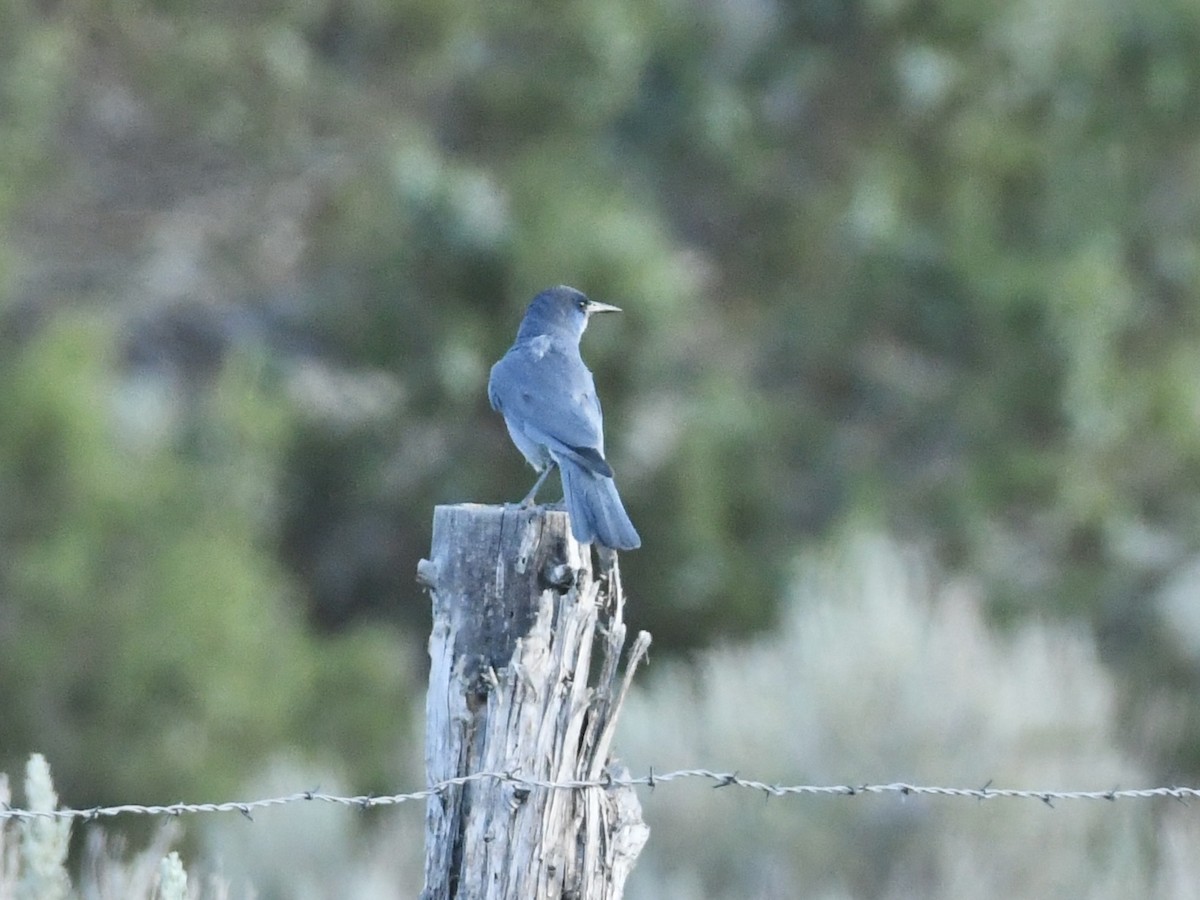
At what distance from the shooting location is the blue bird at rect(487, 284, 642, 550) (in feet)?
14.1

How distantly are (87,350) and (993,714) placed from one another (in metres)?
4.64

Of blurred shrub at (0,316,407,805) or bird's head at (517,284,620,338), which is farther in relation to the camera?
blurred shrub at (0,316,407,805)

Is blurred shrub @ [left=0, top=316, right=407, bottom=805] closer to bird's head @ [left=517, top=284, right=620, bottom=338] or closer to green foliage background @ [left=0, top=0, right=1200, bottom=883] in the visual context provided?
green foliage background @ [left=0, top=0, right=1200, bottom=883]

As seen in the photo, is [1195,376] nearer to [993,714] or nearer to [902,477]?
[902,477]

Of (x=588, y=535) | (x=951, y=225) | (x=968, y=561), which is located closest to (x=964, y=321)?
(x=951, y=225)

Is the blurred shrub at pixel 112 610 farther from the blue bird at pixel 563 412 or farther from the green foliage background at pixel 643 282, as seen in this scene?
the blue bird at pixel 563 412

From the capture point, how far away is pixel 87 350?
9.10m

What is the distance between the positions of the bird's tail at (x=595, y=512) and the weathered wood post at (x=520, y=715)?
6.1 inches

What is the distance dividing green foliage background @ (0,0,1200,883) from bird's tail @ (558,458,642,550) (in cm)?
491

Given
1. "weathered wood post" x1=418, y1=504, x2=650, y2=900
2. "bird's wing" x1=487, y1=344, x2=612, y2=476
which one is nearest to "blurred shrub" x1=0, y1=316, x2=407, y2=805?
"bird's wing" x1=487, y1=344, x2=612, y2=476

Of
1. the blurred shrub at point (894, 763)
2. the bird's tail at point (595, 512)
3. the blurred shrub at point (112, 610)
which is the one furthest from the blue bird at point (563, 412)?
the blurred shrub at point (112, 610)

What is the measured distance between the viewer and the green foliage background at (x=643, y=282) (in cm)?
1166

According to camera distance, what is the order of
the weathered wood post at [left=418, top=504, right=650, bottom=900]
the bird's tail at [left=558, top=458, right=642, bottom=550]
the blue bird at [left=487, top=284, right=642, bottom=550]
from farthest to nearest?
the blue bird at [left=487, top=284, right=642, bottom=550] < the bird's tail at [left=558, top=458, right=642, bottom=550] < the weathered wood post at [left=418, top=504, right=650, bottom=900]

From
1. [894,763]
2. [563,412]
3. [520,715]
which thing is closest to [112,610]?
[894,763]
